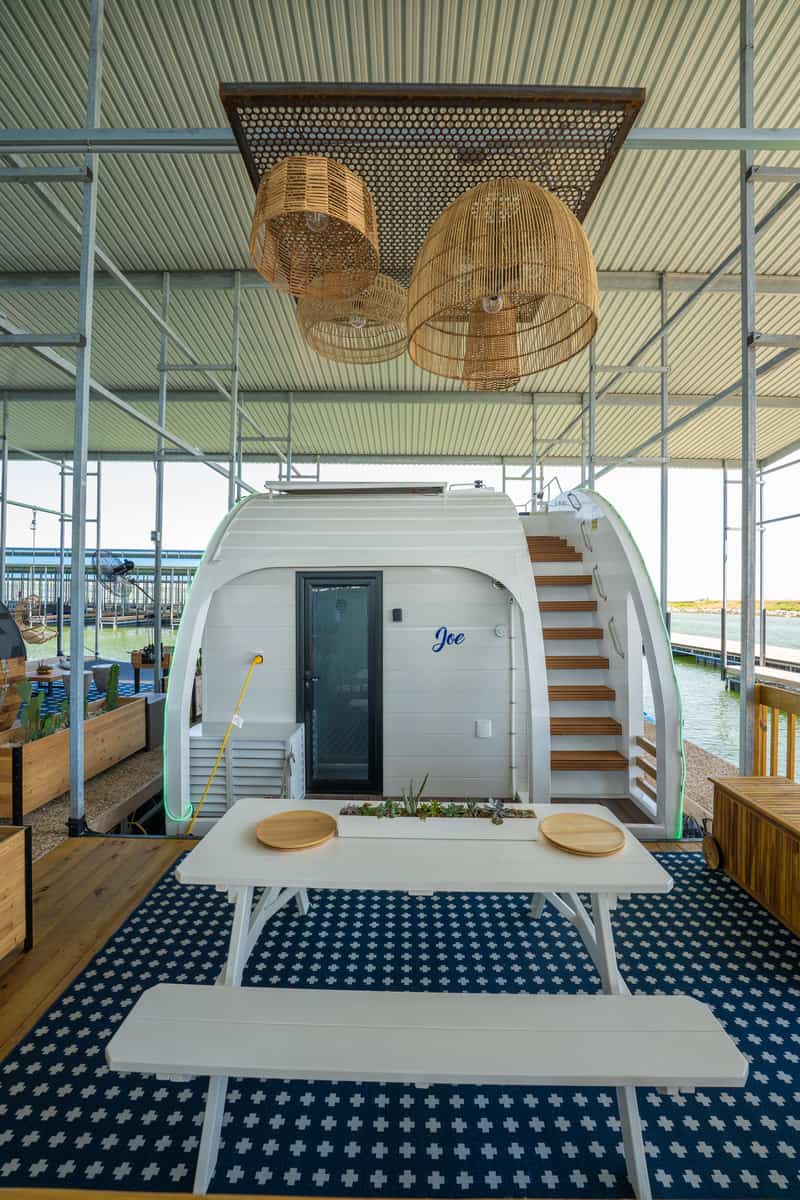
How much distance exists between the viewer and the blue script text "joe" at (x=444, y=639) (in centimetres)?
435

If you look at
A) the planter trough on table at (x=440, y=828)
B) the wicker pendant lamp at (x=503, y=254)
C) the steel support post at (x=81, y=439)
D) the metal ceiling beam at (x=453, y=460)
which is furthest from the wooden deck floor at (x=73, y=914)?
the metal ceiling beam at (x=453, y=460)

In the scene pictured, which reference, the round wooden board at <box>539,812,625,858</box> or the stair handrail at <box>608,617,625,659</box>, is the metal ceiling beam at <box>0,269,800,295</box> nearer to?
the stair handrail at <box>608,617,625,659</box>

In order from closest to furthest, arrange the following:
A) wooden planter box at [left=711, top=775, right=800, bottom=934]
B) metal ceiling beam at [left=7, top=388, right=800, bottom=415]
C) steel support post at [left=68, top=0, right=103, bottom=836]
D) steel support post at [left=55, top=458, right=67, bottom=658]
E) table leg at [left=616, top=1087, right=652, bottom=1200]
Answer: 1. table leg at [left=616, top=1087, right=652, bottom=1200]
2. wooden planter box at [left=711, top=775, right=800, bottom=934]
3. steel support post at [left=68, top=0, right=103, bottom=836]
4. metal ceiling beam at [left=7, top=388, right=800, bottom=415]
5. steel support post at [left=55, top=458, right=67, bottom=658]

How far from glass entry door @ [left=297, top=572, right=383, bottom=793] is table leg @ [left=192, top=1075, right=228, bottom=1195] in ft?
9.29

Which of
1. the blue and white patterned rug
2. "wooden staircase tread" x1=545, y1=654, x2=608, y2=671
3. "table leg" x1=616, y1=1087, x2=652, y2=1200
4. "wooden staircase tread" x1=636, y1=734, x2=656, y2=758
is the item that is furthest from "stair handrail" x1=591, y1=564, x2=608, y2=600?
"table leg" x1=616, y1=1087, x2=652, y2=1200

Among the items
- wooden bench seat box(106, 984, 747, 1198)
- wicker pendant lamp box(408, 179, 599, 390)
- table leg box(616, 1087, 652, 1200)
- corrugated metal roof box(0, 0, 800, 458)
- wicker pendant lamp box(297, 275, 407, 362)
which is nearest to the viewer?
wooden bench seat box(106, 984, 747, 1198)

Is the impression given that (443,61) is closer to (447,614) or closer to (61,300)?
(447,614)

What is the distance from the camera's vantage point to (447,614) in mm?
4367

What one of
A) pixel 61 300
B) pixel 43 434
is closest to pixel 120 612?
pixel 43 434

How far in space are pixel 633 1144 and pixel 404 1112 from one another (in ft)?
2.11

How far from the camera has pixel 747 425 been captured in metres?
3.57

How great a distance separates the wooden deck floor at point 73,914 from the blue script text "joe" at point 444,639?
1805 millimetres

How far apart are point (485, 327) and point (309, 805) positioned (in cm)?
234

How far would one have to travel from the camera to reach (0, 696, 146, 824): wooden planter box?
3602 mm
